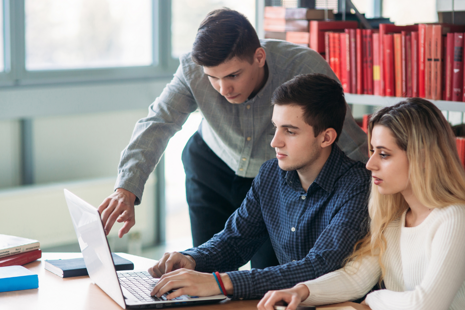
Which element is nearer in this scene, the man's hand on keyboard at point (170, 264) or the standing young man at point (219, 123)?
the man's hand on keyboard at point (170, 264)

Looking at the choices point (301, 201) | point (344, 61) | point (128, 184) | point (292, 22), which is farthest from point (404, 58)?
point (128, 184)

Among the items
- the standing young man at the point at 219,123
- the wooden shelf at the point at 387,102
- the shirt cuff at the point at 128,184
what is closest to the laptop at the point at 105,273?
the standing young man at the point at 219,123

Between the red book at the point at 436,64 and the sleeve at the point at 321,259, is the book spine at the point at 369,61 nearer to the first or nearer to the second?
the red book at the point at 436,64

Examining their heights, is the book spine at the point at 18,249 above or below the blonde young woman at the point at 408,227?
below

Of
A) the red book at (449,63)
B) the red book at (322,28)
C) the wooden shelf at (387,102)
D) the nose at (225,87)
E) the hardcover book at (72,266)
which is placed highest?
the red book at (322,28)

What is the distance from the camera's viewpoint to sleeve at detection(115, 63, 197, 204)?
1734mm

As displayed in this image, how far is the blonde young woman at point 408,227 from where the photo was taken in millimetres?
1210

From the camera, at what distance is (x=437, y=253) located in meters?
1.22

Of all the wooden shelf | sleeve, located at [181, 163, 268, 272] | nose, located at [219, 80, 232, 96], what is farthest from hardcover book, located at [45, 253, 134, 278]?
the wooden shelf

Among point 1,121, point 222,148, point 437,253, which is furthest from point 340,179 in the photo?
point 1,121

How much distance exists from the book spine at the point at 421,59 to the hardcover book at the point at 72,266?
1.44 metres

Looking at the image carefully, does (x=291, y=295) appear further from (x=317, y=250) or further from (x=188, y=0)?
(x=188, y=0)

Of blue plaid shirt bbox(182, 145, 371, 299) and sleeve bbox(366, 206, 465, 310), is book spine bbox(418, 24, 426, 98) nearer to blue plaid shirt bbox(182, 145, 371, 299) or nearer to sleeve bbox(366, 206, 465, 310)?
blue plaid shirt bbox(182, 145, 371, 299)

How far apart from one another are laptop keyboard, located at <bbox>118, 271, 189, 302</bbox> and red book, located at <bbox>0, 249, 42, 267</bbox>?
0.99 ft
